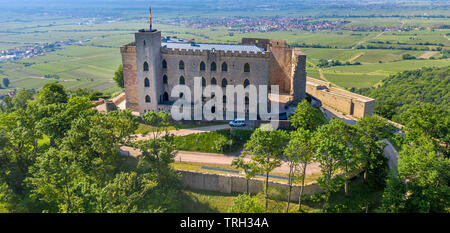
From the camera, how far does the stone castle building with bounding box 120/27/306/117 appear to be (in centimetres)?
5381

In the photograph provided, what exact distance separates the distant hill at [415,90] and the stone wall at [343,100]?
27.3 m

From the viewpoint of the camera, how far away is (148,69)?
5412 centimetres

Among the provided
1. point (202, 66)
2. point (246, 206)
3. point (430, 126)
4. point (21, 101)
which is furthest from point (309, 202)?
point (21, 101)

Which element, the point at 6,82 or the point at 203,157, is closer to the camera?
the point at 203,157

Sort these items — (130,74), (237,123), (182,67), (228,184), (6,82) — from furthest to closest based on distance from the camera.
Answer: (6,82) → (130,74) → (182,67) → (237,123) → (228,184)

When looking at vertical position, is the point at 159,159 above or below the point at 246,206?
above

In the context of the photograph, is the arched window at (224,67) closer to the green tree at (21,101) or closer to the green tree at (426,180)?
the green tree at (426,180)

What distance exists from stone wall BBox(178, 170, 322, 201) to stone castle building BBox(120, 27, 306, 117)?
16959mm

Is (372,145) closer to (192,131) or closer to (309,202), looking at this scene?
(309,202)

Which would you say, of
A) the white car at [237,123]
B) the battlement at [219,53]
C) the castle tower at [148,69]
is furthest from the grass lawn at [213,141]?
the battlement at [219,53]

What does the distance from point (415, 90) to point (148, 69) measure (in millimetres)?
88744

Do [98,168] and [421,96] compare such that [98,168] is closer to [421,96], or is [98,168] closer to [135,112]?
[135,112]

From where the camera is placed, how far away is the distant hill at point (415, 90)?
9562 centimetres
